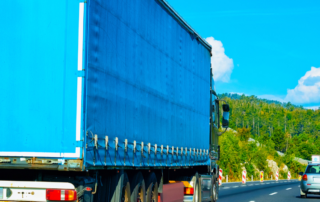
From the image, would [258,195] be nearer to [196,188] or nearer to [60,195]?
[196,188]

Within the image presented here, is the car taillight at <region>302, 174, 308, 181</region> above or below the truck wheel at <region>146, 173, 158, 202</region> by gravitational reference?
below

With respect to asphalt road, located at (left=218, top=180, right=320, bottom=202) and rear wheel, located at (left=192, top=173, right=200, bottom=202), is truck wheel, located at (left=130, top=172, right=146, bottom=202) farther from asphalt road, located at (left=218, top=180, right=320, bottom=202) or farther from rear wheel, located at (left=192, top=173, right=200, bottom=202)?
asphalt road, located at (left=218, top=180, right=320, bottom=202)

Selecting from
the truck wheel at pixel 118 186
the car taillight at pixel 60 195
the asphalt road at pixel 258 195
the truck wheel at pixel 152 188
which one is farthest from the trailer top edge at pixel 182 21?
the asphalt road at pixel 258 195

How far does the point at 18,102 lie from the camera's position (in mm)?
7480

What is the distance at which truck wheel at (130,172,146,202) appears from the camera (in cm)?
980

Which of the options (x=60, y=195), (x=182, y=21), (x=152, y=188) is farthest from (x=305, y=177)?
(x=60, y=195)

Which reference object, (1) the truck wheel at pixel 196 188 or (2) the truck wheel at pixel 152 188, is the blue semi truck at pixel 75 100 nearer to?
(2) the truck wheel at pixel 152 188

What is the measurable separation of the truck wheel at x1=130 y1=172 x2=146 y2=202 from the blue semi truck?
0.02m

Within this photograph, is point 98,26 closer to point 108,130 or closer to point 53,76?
point 53,76

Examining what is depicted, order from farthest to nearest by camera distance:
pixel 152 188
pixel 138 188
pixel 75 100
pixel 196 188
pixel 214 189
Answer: pixel 214 189, pixel 196 188, pixel 152 188, pixel 138 188, pixel 75 100

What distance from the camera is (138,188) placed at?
10.1m

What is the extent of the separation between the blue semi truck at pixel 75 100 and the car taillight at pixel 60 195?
13mm

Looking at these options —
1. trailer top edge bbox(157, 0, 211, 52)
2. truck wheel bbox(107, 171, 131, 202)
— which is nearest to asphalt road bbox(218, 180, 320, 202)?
trailer top edge bbox(157, 0, 211, 52)

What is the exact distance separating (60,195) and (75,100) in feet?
4.21
